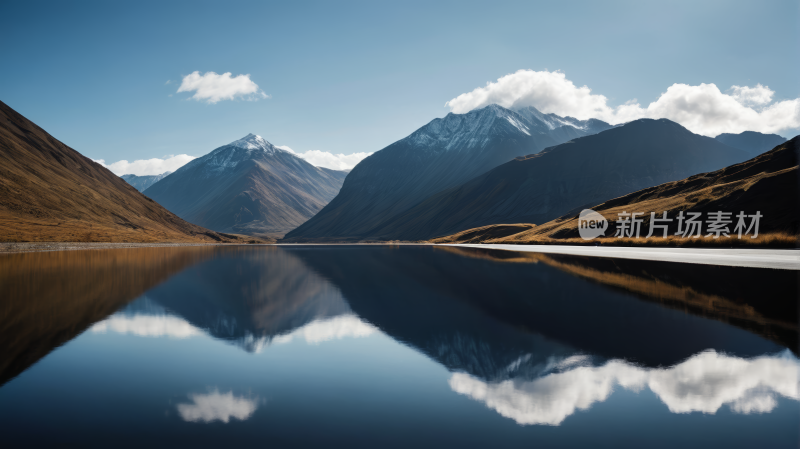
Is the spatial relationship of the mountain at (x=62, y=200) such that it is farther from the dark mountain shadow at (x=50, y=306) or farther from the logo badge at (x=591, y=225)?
the logo badge at (x=591, y=225)

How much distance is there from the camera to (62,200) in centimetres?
12569

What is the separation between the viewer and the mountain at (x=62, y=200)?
4072 inches

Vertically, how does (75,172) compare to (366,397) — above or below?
above

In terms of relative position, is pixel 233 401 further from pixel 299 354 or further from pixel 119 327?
pixel 119 327

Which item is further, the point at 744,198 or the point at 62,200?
the point at 62,200

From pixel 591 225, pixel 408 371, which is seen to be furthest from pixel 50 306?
pixel 591 225

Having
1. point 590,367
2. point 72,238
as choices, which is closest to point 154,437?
point 590,367

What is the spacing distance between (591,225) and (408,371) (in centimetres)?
7972

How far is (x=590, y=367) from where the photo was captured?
1042 cm

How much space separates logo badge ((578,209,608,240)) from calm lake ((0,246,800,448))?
58.9 m

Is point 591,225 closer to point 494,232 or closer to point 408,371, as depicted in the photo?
point 494,232

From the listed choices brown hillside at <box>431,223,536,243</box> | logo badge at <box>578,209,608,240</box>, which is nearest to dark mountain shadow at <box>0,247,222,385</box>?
logo badge at <box>578,209,608,240</box>

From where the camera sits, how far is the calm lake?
7285 millimetres

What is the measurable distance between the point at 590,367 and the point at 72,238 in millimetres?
115786
